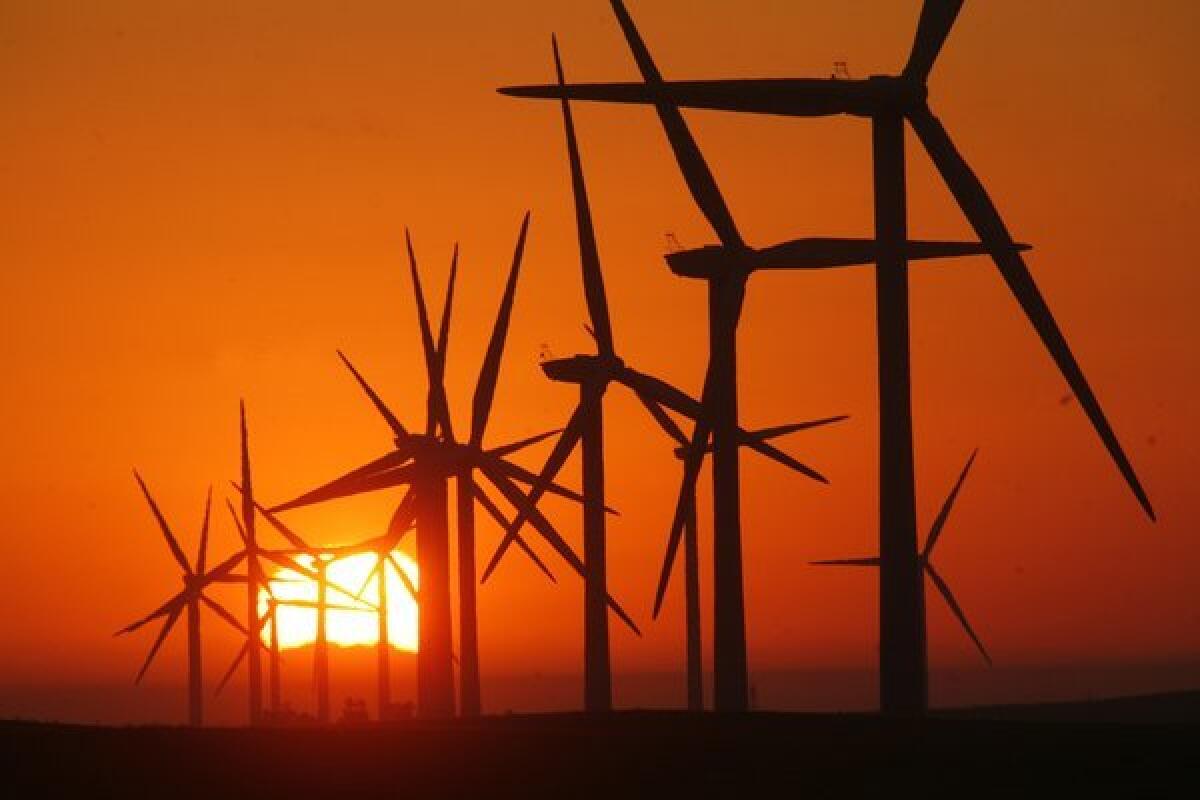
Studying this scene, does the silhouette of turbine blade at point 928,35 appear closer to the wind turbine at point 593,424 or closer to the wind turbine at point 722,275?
the wind turbine at point 722,275

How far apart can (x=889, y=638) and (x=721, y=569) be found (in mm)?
17160

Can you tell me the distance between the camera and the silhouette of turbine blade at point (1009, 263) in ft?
189

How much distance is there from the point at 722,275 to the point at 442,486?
19.0 meters

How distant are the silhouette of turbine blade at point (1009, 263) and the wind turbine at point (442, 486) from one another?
28.1 meters

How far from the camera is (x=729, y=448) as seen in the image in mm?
78562

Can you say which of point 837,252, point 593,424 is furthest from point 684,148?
point 593,424

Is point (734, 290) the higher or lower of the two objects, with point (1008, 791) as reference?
higher

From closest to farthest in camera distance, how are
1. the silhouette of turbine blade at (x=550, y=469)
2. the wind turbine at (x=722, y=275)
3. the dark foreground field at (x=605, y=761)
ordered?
the dark foreground field at (x=605, y=761) < the wind turbine at (x=722, y=275) < the silhouette of turbine blade at (x=550, y=469)

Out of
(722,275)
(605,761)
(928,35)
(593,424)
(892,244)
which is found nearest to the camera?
(605,761)

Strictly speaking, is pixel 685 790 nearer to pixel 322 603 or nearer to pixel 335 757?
pixel 335 757

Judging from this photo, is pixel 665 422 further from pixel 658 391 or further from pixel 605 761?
pixel 605 761

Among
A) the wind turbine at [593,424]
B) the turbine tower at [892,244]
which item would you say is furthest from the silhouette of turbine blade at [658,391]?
the turbine tower at [892,244]

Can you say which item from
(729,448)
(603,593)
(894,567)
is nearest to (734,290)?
(729,448)

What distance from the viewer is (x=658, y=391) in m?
93.1
